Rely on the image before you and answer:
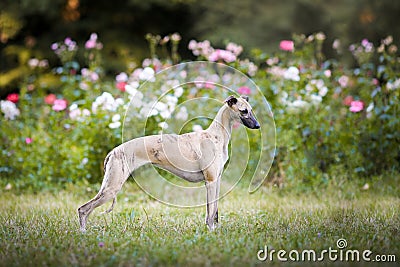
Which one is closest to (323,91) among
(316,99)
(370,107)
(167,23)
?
(316,99)

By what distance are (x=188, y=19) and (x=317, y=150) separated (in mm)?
8541

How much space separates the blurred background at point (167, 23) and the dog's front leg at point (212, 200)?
335 inches

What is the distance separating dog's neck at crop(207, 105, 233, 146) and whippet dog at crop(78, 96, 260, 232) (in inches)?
0.8

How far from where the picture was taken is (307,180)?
6195 millimetres

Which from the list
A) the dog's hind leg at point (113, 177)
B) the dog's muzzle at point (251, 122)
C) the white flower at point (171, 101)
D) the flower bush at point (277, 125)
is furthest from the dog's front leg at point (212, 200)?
the white flower at point (171, 101)

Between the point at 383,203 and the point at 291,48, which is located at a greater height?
the point at 291,48

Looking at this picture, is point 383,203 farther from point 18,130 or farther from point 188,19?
point 188,19

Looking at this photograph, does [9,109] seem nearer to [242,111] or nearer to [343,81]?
[242,111]

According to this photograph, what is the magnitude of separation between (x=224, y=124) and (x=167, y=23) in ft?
33.6

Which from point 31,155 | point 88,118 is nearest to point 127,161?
point 88,118

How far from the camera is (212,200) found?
160 inches

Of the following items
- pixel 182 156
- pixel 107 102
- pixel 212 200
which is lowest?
pixel 212 200

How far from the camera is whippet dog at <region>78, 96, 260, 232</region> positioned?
3.97 m

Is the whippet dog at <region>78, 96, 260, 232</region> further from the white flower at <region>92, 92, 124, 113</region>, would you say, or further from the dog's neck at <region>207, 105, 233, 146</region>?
the white flower at <region>92, 92, 124, 113</region>
